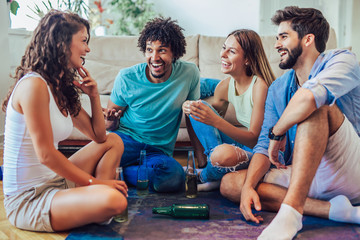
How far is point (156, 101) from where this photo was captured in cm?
206

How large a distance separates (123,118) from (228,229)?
0.95m

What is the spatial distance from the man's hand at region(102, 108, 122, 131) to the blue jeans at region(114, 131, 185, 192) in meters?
0.07

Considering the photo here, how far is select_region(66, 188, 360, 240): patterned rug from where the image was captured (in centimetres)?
144

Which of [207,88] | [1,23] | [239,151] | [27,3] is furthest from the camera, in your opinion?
[27,3]

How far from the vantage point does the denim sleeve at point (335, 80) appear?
4.57ft

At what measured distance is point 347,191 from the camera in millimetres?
1573

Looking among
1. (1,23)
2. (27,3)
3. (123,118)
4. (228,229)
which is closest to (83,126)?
(123,118)

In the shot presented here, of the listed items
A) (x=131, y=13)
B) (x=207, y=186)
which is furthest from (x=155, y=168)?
(x=131, y=13)

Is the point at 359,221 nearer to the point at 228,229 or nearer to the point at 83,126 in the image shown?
the point at 228,229

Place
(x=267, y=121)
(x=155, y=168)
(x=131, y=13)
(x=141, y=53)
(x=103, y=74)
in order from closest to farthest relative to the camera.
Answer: (x=267, y=121), (x=155, y=168), (x=103, y=74), (x=141, y=53), (x=131, y=13)

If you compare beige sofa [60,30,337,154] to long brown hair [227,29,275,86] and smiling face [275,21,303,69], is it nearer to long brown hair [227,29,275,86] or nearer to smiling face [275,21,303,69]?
long brown hair [227,29,275,86]

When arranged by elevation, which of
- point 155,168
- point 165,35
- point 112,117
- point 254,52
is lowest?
point 155,168

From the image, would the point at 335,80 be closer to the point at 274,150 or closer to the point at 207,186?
the point at 274,150

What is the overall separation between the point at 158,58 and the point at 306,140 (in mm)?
899
